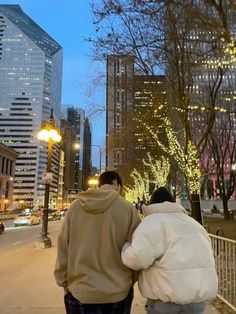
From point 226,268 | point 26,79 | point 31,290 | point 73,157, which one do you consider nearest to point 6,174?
point 73,157

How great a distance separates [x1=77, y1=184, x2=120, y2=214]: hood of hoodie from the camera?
3447mm

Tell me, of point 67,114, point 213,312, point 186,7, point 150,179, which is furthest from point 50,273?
point 67,114

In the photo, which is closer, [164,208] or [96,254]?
[96,254]

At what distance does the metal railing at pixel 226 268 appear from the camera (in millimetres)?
6410

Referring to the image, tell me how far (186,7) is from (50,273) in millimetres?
7609

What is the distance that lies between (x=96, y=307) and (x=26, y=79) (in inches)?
2800

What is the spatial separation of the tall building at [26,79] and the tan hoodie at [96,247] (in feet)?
117

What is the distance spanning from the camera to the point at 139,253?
127 inches

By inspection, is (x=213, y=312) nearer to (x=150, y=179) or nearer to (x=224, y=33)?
(x=224, y=33)

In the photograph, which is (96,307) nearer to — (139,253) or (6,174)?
(139,253)

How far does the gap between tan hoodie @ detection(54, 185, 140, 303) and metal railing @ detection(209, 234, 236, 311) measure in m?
3.37

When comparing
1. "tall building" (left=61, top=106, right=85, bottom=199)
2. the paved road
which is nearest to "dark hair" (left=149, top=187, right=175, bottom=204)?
the paved road

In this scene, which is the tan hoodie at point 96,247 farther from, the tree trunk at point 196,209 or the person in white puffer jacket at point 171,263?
the tree trunk at point 196,209

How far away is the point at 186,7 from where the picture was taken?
1102cm
